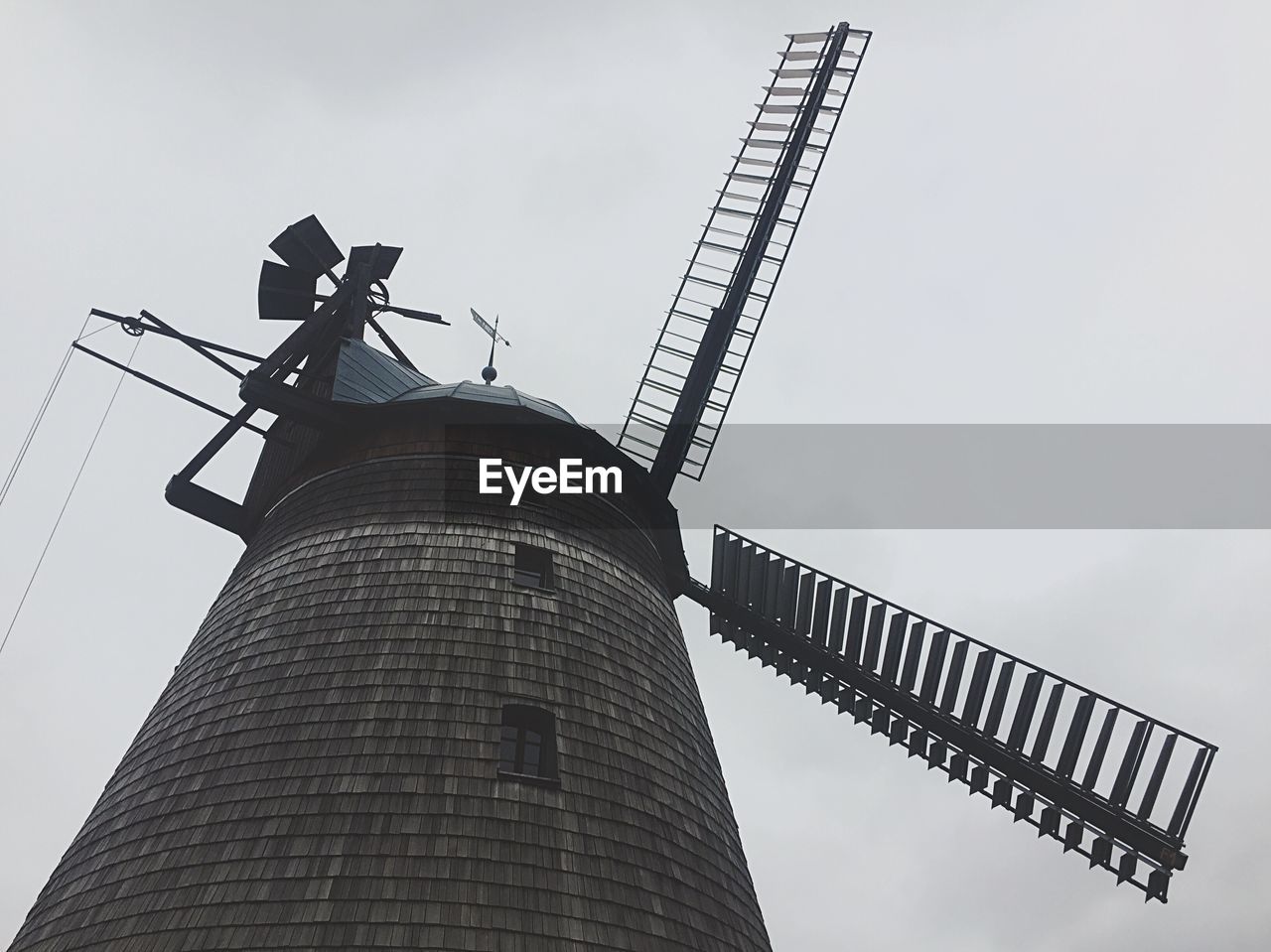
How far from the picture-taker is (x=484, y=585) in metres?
10.0

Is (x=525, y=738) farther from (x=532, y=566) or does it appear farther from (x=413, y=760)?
(x=532, y=566)

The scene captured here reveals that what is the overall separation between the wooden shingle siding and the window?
5.3 inches

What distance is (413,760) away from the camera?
8227 millimetres

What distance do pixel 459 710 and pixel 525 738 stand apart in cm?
74

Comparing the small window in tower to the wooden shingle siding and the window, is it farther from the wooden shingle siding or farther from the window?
the window

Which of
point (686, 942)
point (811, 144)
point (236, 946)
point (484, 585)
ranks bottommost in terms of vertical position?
point (236, 946)

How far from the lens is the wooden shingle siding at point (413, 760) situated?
24.4 feet

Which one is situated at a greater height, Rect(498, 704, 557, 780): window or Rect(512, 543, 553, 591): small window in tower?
Rect(512, 543, 553, 591): small window in tower

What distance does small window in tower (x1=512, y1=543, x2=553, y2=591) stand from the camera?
10.5m

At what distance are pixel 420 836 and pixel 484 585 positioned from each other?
2.88 meters

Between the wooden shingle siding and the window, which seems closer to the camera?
the wooden shingle siding

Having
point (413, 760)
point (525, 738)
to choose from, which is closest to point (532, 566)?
point (525, 738)

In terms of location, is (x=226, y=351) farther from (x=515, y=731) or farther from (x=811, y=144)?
(x=811, y=144)

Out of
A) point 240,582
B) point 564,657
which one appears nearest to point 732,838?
point 564,657
